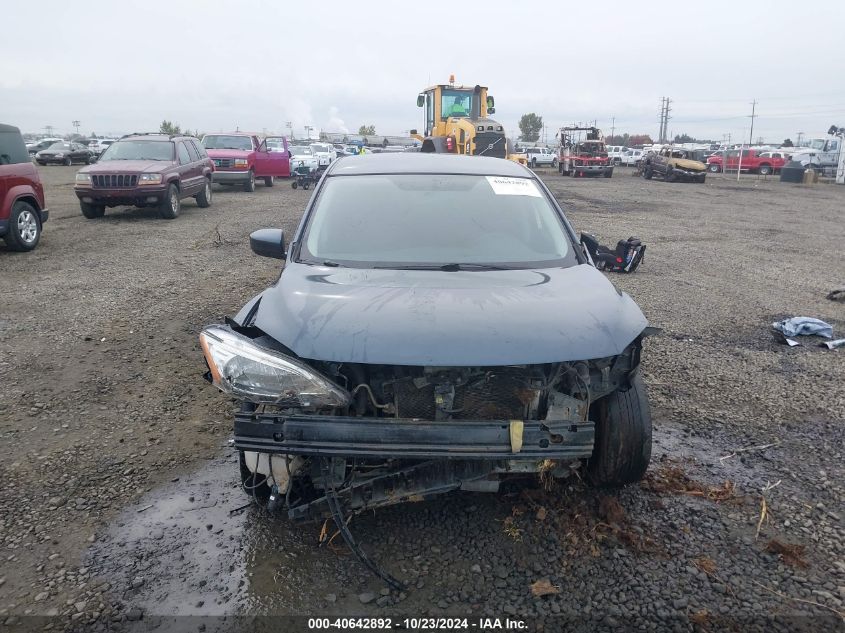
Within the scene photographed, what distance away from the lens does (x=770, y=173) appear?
42.2 metres

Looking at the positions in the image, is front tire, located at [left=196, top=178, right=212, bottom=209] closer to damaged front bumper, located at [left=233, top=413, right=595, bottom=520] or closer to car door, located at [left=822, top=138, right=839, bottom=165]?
damaged front bumper, located at [left=233, top=413, right=595, bottom=520]

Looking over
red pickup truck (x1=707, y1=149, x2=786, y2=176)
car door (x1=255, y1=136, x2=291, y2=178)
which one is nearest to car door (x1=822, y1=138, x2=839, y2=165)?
red pickup truck (x1=707, y1=149, x2=786, y2=176)

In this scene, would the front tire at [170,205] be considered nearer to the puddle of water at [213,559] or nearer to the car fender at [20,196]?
the car fender at [20,196]

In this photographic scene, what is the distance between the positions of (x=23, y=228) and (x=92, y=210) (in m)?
4.10

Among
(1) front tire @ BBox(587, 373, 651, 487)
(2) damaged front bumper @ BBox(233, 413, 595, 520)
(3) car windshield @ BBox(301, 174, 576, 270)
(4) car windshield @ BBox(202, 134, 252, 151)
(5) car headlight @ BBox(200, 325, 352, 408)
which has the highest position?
(4) car windshield @ BBox(202, 134, 252, 151)

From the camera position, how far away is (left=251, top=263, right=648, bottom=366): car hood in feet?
8.57

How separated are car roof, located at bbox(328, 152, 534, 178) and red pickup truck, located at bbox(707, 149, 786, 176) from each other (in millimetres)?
41918

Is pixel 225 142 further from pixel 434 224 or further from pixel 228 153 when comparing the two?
pixel 434 224

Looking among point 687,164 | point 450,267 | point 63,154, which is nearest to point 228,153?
point 450,267

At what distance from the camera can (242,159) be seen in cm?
2148

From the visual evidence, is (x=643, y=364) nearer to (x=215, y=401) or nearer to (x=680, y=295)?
A: (x=680, y=295)

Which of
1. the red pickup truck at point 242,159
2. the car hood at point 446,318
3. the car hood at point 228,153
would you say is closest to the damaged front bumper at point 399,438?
the car hood at point 446,318

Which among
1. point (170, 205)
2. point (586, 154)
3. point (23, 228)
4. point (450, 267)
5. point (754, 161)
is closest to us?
point (450, 267)

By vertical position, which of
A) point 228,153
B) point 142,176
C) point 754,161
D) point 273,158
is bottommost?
point 754,161
